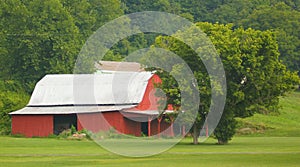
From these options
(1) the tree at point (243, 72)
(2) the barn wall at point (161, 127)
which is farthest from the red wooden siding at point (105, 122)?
(1) the tree at point (243, 72)

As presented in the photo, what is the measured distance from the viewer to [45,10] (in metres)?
106

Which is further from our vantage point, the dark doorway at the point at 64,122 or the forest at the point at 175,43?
the dark doorway at the point at 64,122

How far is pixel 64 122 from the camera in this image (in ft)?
271

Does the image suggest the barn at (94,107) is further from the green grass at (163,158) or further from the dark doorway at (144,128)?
the green grass at (163,158)

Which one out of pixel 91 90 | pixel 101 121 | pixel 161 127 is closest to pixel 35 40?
pixel 91 90

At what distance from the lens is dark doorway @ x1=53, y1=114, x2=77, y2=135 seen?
82.2 m

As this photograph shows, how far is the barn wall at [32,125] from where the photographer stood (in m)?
80.1

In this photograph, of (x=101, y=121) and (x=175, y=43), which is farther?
(x=101, y=121)

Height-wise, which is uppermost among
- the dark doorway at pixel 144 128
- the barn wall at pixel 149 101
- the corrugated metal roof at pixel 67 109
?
the barn wall at pixel 149 101

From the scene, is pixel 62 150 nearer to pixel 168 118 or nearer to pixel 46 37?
pixel 168 118

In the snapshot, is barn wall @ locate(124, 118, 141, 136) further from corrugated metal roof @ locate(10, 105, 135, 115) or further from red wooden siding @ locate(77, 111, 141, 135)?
corrugated metal roof @ locate(10, 105, 135, 115)

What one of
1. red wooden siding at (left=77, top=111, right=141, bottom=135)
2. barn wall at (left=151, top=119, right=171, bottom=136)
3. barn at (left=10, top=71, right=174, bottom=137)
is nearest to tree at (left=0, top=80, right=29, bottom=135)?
barn at (left=10, top=71, right=174, bottom=137)

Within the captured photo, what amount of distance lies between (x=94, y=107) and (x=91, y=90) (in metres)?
3.30

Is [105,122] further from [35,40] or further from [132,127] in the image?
[35,40]
